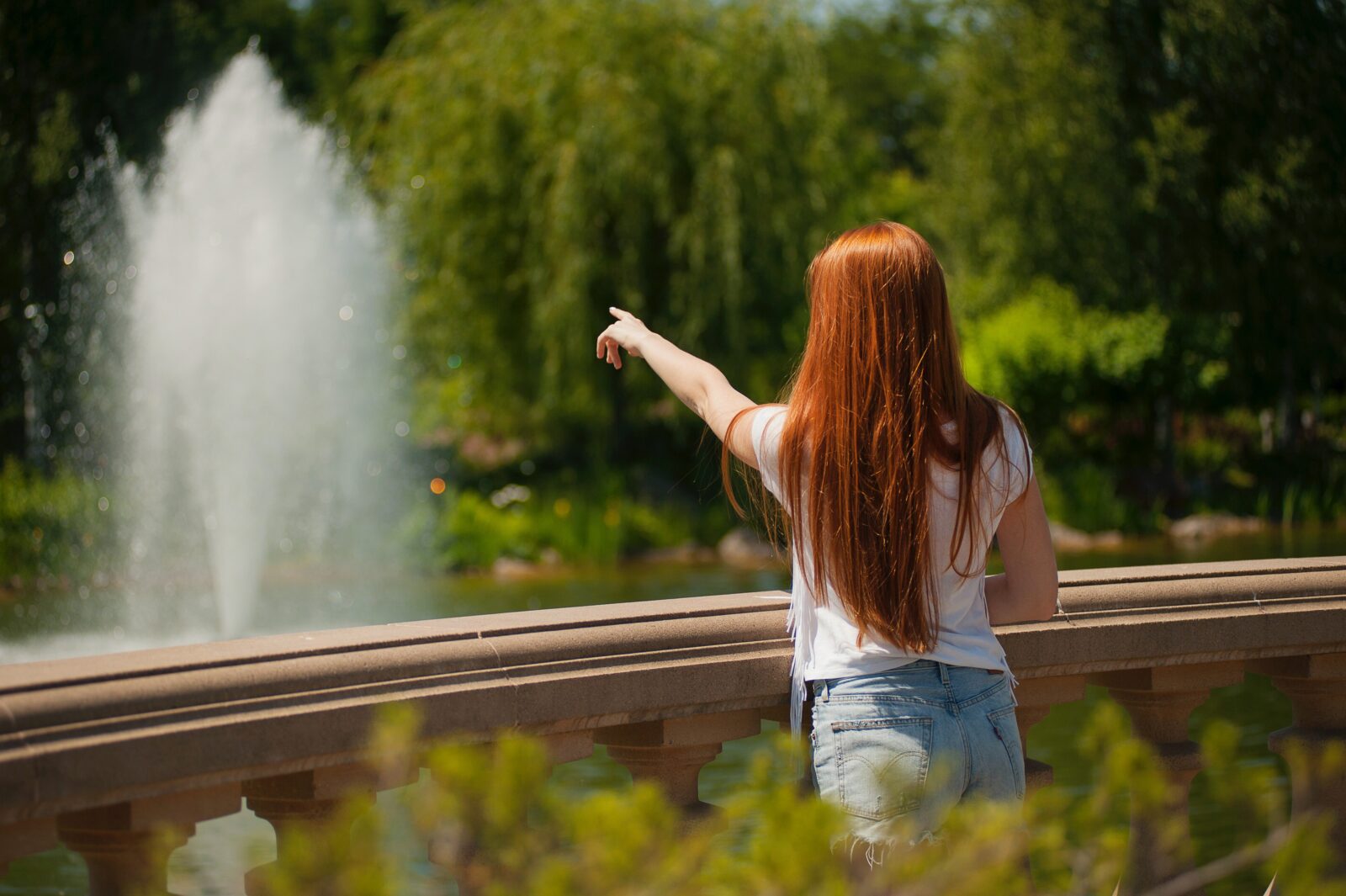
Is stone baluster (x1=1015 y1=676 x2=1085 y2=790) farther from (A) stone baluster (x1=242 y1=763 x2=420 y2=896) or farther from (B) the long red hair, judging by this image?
(A) stone baluster (x1=242 y1=763 x2=420 y2=896)

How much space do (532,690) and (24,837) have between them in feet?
2.27

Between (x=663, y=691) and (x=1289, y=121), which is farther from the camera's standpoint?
(x=1289, y=121)

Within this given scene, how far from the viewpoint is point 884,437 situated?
2018mm

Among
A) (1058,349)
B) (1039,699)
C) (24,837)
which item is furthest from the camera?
(1058,349)

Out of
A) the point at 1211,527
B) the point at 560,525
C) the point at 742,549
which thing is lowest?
the point at 1211,527

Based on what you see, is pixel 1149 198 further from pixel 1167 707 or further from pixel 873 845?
pixel 873 845

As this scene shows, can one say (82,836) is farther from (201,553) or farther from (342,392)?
(342,392)

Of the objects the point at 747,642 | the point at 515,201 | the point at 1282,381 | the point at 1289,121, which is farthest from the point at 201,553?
the point at 1282,381

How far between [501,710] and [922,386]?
2.50 ft

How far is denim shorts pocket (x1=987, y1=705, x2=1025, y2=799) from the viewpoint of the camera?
2.07 m

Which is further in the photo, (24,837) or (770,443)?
(770,443)

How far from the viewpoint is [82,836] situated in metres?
1.85

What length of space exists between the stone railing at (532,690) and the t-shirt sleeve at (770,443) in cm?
34

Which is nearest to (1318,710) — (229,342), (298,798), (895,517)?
(895,517)
